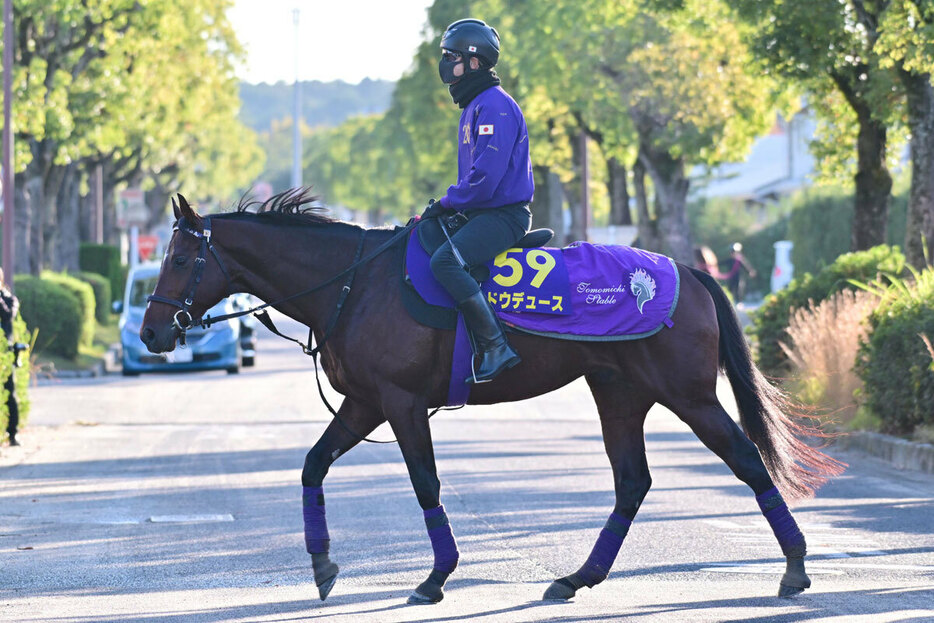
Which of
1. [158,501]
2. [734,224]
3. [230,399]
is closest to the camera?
[158,501]

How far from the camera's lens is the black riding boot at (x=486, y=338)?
26.0ft

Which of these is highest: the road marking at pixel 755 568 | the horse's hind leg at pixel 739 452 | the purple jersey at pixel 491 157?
the purple jersey at pixel 491 157

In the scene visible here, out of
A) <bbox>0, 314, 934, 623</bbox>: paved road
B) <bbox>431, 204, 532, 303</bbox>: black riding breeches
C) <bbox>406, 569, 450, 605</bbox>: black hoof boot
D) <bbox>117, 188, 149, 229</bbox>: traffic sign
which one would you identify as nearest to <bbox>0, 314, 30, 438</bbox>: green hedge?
<bbox>0, 314, 934, 623</bbox>: paved road

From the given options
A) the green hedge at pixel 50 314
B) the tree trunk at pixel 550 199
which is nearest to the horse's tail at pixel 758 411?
the green hedge at pixel 50 314

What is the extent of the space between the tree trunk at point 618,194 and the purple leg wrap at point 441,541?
4133cm

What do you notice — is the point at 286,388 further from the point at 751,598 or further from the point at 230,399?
the point at 751,598

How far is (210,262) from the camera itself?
835 cm

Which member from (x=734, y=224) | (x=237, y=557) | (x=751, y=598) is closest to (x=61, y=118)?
(x=237, y=557)

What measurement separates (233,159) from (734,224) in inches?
1539

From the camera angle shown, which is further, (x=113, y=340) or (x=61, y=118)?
(x=113, y=340)

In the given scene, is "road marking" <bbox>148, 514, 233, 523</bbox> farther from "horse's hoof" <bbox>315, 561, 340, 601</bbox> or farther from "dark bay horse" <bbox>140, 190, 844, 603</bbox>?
"horse's hoof" <bbox>315, 561, 340, 601</bbox>

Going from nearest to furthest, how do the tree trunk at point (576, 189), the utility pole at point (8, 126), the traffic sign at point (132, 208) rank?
the utility pole at point (8, 126) < the traffic sign at point (132, 208) < the tree trunk at point (576, 189)

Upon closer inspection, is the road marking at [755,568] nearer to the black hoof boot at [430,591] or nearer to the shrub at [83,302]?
the black hoof boot at [430,591]

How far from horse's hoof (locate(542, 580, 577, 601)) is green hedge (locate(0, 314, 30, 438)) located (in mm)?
9037
